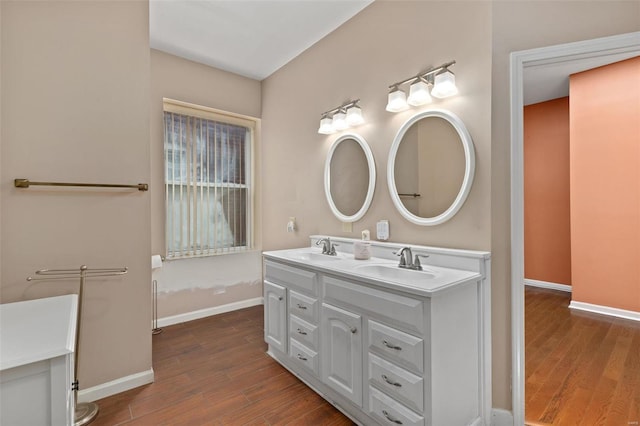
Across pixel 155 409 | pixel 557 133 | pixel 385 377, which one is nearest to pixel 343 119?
pixel 385 377

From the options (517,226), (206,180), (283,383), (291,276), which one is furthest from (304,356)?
(206,180)

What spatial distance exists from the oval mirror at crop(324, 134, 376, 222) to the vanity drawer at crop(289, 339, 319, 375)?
106 centimetres

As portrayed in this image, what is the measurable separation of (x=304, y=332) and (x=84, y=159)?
1830 millimetres

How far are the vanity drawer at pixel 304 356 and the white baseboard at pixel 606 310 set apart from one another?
3.35 m

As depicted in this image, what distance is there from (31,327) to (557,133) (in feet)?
18.4

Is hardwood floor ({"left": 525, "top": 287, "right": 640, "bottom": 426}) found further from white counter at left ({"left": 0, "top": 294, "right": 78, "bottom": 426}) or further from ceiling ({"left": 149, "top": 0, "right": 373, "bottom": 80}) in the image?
ceiling ({"left": 149, "top": 0, "right": 373, "bottom": 80})

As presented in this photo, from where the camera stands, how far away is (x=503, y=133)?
164cm

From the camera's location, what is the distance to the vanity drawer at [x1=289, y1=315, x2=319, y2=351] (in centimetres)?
195

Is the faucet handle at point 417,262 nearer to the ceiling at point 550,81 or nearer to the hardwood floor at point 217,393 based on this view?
the hardwood floor at point 217,393

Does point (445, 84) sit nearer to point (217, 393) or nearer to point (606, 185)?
point (217, 393)

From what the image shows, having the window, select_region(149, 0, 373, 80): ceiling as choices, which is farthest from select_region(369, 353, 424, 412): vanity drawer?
select_region(149, 0, 373, 80): ceiling

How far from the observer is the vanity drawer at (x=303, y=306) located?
1.95m

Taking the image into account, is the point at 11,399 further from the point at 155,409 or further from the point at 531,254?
the point at 531,254

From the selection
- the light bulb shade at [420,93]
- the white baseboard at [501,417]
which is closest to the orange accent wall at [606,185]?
the white baseboard at [501,417]
